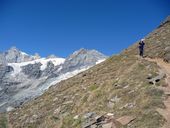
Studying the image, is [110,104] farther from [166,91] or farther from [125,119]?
[166,91]

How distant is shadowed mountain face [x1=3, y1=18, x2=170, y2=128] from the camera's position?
28.3 meters

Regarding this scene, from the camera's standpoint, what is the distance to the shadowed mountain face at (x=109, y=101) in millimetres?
28297

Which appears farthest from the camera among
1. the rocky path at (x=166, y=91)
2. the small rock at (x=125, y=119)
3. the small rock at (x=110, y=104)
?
the small rock at (x=110, y=104)

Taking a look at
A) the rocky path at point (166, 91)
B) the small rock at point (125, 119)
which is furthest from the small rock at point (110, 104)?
the rocky path at point (166, 91)

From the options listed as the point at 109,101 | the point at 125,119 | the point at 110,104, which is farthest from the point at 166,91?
the point at 109,101

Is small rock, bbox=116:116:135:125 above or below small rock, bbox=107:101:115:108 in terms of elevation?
below

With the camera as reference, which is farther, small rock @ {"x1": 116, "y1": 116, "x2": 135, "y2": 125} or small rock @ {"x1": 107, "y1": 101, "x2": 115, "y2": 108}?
small rock @ {"x1": 107, "y1": 101, "x2": 115, "y2": 108}

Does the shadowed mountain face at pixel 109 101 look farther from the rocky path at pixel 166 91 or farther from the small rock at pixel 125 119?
the rocky path at pixel 166 91

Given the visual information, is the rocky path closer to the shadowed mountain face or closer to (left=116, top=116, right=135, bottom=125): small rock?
the shadowed mountain face

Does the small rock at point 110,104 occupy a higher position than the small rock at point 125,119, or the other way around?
the small rock at point 110,104

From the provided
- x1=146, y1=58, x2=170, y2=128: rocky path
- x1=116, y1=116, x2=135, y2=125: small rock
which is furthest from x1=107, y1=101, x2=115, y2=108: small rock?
x1=146, y1=58, x2=170, y2=128: rocky path

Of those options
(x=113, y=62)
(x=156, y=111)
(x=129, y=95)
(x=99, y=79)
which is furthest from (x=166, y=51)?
(x=156, y=111)

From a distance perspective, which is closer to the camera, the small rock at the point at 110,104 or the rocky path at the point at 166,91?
the rocky path at the point at 166,91

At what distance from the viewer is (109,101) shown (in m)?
32.3
